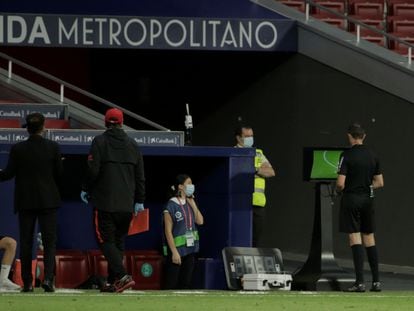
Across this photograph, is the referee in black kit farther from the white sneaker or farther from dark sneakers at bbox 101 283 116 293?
the white sneaker

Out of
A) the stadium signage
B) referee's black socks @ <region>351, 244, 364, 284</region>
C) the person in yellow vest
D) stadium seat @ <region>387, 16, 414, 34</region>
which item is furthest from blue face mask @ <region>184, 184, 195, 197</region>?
stadium seat @ <region>387, 16, 414, 34</region>

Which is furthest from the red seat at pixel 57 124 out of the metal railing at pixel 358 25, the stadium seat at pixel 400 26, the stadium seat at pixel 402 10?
the stadium seat at pixel 402 10

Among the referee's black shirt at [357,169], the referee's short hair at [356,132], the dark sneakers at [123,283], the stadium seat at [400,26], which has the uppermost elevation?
the stadium seat at [400,26]

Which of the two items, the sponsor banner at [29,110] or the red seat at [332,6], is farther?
the red seat at [332,6]

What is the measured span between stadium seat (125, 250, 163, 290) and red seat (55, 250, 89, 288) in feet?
1.90

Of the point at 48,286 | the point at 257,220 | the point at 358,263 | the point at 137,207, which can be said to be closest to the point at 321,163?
the point at 358,263

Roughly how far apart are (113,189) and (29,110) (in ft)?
23.9

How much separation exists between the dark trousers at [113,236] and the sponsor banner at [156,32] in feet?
29.1

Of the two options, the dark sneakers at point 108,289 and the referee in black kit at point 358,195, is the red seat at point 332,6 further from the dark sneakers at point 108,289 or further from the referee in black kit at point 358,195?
the dark sneakers at point 108,289

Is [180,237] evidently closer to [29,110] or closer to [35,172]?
[35,172]

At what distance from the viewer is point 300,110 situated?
23656 millimetres

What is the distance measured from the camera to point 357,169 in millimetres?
15711

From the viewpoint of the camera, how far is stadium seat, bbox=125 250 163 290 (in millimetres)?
17672

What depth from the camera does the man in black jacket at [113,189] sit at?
1447 centimetres
